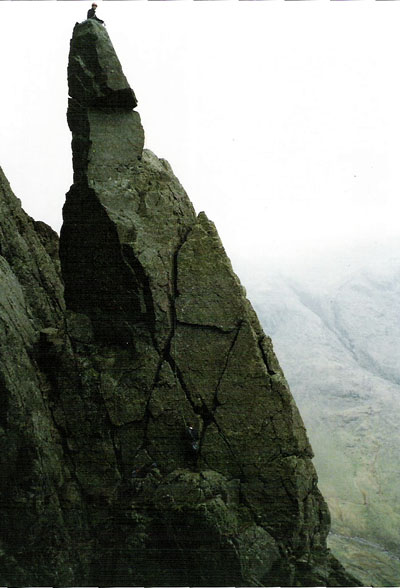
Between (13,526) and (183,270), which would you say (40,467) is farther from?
(183,270)

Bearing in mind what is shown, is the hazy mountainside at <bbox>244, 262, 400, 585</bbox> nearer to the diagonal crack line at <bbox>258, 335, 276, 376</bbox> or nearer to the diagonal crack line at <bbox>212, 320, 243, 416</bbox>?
the diagonal crack line at <bbox>258, 335, 276, 376</bbox>

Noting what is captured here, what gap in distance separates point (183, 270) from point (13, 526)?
9442 millimetres

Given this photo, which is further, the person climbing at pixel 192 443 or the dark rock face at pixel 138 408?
the person climbing at pixel 192 443

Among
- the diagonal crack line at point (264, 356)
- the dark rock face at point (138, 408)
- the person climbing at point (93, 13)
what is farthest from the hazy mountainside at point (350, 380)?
the person climbing at point (93, 13)

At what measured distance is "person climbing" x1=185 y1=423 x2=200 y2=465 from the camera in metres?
13.8

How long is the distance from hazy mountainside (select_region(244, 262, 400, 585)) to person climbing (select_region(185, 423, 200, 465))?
65.5ft

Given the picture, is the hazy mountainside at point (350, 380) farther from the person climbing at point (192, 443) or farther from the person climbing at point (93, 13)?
the person climbing at point (93, 13)

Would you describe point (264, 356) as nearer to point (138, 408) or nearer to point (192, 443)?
point (192, 443)

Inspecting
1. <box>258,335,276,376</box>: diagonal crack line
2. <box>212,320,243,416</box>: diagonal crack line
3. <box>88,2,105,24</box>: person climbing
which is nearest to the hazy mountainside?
<box>258,335,276,376</box>: diagonal crack line

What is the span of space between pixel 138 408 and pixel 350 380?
3331 inches

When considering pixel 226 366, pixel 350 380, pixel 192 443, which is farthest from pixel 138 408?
pixel 350 380

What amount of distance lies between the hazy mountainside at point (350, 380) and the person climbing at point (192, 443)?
786 inches

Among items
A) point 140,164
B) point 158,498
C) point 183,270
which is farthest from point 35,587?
point 140,164

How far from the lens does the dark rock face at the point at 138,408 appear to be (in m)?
13.1
